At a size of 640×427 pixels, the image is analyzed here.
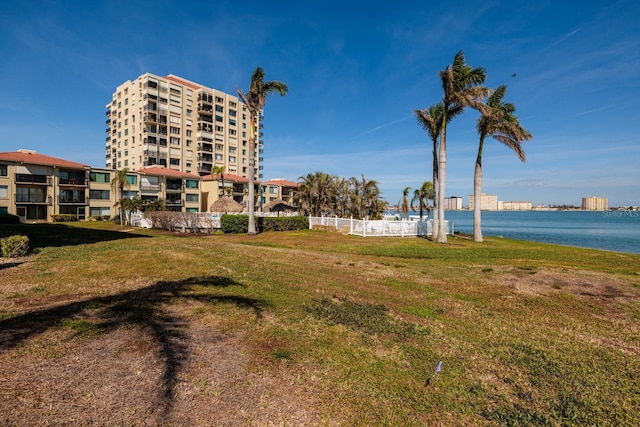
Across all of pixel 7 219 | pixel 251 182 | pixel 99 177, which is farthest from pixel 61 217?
pixel 251 182

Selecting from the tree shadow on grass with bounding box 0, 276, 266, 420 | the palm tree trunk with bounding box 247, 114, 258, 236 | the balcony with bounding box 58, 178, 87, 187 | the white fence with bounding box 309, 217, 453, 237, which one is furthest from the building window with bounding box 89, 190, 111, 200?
the tree shadow on grass with bounding box 0, 276, 266, 420

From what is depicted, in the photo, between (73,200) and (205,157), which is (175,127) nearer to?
(205,157)

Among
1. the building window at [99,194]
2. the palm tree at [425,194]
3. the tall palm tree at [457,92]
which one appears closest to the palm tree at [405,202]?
the palm tree at [425,194]

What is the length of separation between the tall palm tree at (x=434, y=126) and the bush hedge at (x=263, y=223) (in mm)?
14144

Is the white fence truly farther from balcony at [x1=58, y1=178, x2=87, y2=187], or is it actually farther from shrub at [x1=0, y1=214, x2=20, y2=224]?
balcony at [x1=58, y1=178, x2=87, y2=187]

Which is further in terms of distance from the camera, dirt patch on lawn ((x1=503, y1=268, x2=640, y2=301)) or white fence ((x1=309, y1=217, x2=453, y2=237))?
white fence ((x1=309, y1=217, x2=453, y2=237))

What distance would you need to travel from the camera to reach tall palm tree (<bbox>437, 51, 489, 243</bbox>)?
927 inches

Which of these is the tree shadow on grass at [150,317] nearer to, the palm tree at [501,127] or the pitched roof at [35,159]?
the palm tree at [501,127]

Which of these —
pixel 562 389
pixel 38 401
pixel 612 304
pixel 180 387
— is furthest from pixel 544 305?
→ pixel 38 401

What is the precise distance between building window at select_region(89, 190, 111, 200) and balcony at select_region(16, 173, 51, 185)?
5964mm

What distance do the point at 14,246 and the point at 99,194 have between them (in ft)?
165

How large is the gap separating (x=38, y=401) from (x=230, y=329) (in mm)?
2717

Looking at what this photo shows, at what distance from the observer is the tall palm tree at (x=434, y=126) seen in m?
27.5

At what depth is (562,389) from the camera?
4.48m
